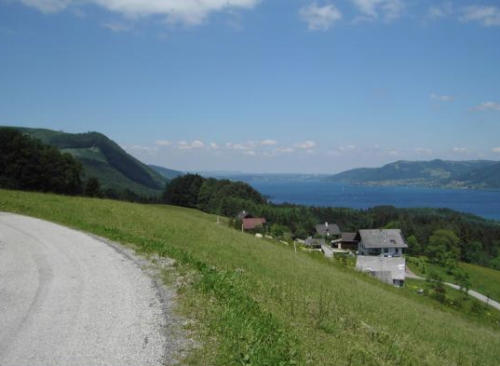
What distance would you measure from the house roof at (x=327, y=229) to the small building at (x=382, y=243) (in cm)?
3821

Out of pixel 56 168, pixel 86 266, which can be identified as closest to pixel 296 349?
pixel 86 266

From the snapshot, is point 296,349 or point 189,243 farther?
point 189,243

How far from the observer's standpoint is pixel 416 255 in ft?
438

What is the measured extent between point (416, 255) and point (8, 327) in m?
142

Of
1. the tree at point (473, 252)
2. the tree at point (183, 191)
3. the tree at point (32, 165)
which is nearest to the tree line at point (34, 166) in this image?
the tree at point (32, 165)

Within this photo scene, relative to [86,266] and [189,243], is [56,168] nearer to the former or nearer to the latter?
[189,243]

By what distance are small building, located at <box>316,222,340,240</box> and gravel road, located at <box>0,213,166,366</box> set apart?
149599 millimetres

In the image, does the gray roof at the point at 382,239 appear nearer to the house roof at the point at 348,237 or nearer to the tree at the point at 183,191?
the house roof at the point at 348,237

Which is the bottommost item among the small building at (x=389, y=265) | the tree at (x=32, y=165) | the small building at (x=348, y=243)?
the small building at (x=348, y=243)

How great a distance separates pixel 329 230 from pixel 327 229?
1.56 meters

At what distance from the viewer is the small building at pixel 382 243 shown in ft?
388

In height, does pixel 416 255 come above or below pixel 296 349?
below

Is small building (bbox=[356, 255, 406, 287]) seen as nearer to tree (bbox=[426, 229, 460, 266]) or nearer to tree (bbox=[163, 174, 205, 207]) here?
tree (bbox=[426, 229, 460, 266])

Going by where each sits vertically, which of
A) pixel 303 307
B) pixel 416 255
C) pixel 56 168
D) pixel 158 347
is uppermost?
pixel 56 168
